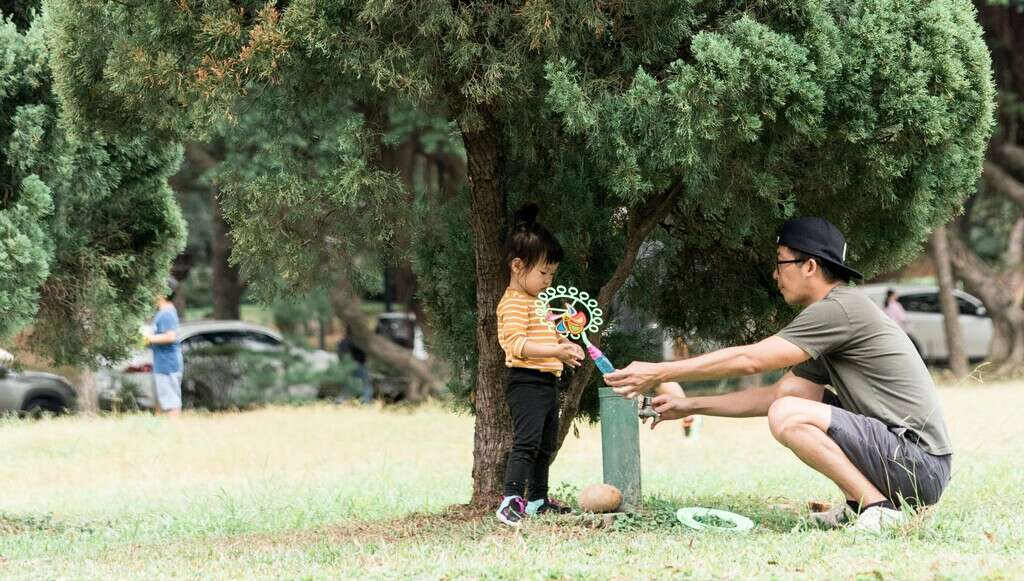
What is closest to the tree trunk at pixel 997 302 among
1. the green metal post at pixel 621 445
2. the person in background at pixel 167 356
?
the person in background at pixel 167 356

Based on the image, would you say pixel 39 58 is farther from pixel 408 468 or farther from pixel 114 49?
pixel 408 468

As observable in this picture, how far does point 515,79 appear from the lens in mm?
5121

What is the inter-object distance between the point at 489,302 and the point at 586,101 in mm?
1465

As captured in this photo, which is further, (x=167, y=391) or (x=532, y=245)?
(x=167, y=391)

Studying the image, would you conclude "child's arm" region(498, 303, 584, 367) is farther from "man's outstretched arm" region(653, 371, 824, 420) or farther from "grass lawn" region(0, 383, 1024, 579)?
"grass lawn" region(0, 383, 1024, 579)

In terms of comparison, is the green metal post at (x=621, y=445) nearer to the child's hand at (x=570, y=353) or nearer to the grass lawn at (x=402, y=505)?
the grass lawn at (x=402, y=505)

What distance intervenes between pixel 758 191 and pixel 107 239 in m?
4.48

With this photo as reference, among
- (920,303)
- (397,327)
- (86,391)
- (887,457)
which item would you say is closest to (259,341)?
(86,391)

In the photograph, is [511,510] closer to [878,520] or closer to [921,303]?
[878,520]

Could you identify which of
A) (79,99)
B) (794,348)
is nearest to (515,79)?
(794,348)

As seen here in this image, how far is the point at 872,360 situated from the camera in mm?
5113

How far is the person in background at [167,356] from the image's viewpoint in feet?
43.7

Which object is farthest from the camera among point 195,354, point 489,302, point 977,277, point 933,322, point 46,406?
point 933,322

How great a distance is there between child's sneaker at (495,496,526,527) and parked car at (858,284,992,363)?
20.2 m
